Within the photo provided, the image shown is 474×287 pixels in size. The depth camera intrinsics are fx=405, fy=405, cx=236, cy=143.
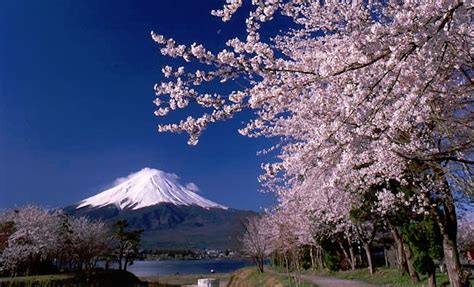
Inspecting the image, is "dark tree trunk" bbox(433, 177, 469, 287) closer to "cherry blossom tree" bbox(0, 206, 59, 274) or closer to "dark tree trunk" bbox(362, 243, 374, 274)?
"dark tree trunk" bbox(362, 243, 374, 274)

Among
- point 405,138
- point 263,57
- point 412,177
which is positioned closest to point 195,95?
point 263,57

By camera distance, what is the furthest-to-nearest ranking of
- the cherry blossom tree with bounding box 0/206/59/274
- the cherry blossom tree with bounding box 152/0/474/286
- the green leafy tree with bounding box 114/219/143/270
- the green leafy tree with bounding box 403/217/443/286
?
1. the green leafy tree with bounding box 114/219/143/270
2. the cherry blossom tree with bounding box 0/206/59/274
3. the green leafy tree with bounding box 403/217/443/286
4. the cherry blossom tree with bounding box 152/0/474/286

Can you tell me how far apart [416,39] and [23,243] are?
32.2 m

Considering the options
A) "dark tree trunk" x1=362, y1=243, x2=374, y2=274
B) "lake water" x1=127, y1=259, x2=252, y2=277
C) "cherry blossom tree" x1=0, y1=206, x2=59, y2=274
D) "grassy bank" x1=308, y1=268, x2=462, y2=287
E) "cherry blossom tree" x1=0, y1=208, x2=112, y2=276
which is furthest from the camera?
"lake water" x1=127, y1=259, x2=252, y2=277

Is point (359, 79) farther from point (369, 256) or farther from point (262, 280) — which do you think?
point (262, 280)

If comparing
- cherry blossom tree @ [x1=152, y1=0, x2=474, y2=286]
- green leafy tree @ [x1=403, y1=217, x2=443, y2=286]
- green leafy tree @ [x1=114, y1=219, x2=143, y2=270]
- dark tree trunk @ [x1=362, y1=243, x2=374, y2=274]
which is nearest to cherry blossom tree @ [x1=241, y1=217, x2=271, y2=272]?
dark tree trunk @ [x1=362, y1=243, x2=374, y2=274]

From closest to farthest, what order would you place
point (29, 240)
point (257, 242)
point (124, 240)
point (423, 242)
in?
point (423, 242) → point (29, 240) → point (257, 242) → point (124, 240)

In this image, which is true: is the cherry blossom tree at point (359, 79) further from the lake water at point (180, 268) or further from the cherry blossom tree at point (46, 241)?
the lake water at point (180, 268)

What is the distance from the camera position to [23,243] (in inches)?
1146

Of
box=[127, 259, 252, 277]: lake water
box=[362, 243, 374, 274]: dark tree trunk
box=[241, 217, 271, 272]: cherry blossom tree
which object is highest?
box=[241, 217, 271, 272]: cherry blossom tree

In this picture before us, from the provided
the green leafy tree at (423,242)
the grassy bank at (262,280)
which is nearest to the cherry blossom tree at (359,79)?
the green leafy tree at (423,242)

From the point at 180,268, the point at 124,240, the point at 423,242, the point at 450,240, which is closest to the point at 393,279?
the point at 423,242

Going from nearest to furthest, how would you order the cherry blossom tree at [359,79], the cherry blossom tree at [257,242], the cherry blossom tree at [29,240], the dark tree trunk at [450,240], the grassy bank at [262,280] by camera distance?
the cherry blossom tree at [359,79] → the dark tree trunk at [450,240] → the grassy bank at [262,280] → the cherry blossom tree at [29,240] → the cherry blossom tree at [257,242]

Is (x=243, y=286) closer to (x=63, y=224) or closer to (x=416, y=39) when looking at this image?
(x=63, y=224)
